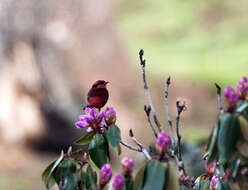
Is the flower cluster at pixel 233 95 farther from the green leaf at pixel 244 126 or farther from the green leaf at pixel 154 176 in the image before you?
the green leaf at pixel 154 176

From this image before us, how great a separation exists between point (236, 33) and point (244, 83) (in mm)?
16220

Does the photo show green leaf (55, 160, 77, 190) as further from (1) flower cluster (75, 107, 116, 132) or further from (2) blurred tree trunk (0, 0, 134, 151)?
(2) blurred tree trunk (0, 0, 134, 151)

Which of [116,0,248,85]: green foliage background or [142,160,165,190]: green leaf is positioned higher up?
[116,0,248,85]: green foliage background

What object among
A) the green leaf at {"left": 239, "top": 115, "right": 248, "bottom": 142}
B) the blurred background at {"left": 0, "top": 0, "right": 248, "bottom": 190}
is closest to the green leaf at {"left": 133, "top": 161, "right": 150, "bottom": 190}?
the green leaf at {"left": 239, "top": 115, "right": 248, "bottom": 142}

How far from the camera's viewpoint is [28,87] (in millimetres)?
7156

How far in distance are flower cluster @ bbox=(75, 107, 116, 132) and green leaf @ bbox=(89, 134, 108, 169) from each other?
0.03 meters

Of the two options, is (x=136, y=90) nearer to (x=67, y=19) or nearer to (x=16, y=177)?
(x=67, y=19)

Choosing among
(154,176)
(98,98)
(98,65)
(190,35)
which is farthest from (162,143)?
(190,35)

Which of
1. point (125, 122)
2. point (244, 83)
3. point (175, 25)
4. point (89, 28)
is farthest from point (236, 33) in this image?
point (244, 83)

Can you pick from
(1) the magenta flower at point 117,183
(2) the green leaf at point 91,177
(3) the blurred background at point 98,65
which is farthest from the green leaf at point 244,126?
(3) the blurred background at point 98,65

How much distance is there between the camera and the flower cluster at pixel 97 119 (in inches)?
52.2

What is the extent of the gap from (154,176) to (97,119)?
27 cm

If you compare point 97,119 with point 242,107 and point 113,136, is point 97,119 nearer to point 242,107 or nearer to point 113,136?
point 113,136

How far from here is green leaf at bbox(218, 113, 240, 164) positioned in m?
1.11
